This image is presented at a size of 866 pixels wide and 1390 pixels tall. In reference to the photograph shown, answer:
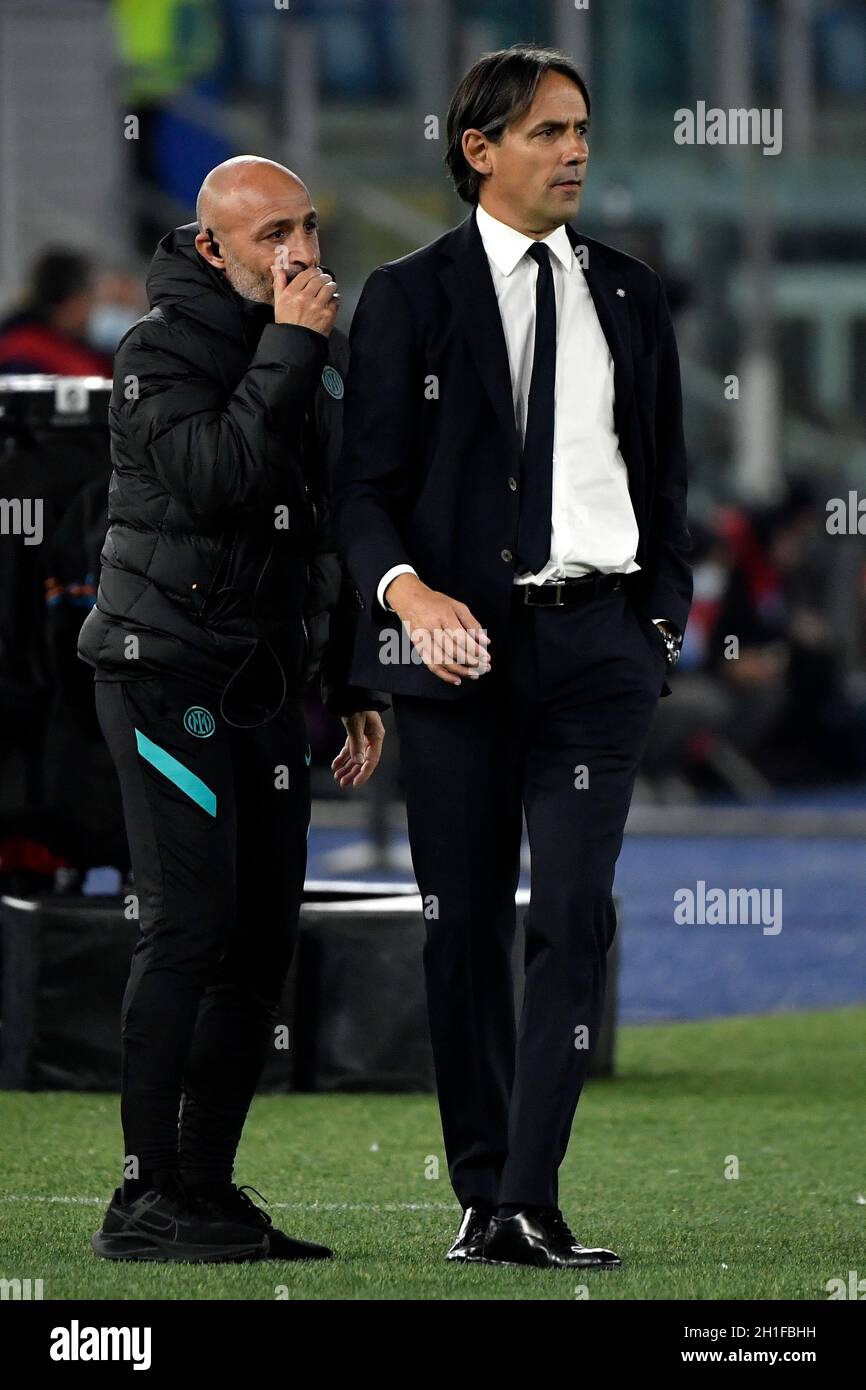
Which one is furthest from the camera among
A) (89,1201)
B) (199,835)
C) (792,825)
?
(792,825)

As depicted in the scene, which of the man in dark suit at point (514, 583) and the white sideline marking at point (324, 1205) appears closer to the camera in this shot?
the man in dark suit at point (514, 583)

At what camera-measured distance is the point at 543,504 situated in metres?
4.30

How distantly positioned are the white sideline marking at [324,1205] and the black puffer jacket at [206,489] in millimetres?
1232

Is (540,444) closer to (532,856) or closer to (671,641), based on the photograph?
(671,641)

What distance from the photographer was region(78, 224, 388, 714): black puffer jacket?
4195mm

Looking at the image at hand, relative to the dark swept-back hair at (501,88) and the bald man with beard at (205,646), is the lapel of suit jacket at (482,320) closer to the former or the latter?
the dark swept-back hair at (501,88)

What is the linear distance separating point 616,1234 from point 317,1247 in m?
0.66

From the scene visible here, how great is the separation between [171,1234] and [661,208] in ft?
76.4

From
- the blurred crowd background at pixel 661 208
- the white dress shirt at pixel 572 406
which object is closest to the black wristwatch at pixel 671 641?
the white dress shirt at pixel 572 406

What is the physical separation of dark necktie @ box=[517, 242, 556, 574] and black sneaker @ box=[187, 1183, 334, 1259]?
1.16 metres

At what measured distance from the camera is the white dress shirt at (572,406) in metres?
4.29

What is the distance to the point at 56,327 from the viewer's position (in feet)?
39.6

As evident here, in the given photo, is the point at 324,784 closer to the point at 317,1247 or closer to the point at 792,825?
the point at 792,825
